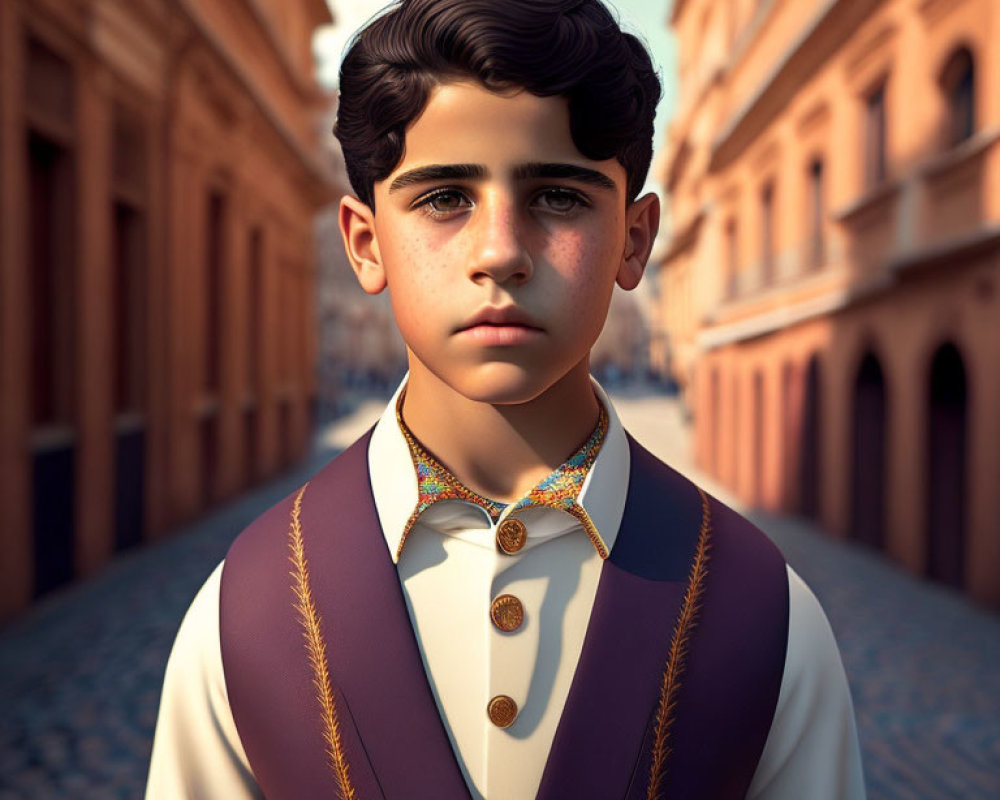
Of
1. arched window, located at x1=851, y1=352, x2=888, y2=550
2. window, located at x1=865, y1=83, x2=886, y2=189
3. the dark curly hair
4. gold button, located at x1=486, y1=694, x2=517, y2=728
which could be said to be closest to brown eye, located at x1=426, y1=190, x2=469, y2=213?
the dark curly hair

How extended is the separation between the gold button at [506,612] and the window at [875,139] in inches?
427

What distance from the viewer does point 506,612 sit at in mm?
1413

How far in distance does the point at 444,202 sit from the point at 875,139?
35.8 feet

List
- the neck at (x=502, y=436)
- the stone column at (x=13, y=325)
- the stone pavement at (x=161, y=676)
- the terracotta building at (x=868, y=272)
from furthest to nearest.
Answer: the terracotta building at (x=868, y=272), the stone column at (x=13, y=325), the stone pavement at (x=161, y=676), the neck at (x=502, y=436)

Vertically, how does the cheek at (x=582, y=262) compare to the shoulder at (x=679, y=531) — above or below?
above

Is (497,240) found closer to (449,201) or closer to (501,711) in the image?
(449,201)

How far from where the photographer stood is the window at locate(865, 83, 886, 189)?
35.6 feet

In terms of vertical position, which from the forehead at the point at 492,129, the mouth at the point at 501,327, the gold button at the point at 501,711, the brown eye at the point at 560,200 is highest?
the forehead at the point at 492,129

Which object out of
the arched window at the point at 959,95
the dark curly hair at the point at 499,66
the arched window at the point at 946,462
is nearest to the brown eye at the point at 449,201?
the dark curly hair at the point at 499,66

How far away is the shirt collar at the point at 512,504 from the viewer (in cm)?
147

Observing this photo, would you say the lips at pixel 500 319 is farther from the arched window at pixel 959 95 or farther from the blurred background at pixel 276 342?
the arched window at pixel 959 95

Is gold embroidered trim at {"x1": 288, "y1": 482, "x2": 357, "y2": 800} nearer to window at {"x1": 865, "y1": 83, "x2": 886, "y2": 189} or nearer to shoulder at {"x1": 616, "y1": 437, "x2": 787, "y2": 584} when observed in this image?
shoulder at {"x1": 616, "y1": 437, "x2": 787, "y2": 584}

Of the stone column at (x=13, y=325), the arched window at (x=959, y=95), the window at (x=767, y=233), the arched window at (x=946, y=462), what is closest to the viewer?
the stone column at (x=13, y=325)

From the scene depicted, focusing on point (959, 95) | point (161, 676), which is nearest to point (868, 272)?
point (959, 95)
